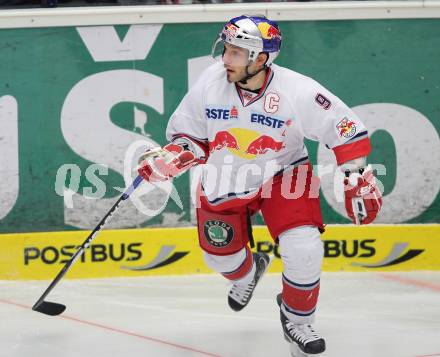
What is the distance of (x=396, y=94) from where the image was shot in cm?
584

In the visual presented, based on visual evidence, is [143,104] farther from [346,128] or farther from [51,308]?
[346,128]

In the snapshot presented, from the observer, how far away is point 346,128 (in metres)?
4.12

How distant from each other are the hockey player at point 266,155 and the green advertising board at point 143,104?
4.14 feet

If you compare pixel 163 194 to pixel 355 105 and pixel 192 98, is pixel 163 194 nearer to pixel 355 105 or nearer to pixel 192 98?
pixel 355 105

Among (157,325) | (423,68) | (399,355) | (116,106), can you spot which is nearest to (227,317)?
(157,325)

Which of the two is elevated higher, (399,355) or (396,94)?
(396,94)

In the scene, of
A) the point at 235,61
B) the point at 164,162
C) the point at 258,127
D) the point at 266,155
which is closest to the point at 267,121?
the point at 258,127

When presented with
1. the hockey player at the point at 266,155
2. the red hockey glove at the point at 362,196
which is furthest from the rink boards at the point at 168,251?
the red hockey glove at the point at 362,196

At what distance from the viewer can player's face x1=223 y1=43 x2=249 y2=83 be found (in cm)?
418

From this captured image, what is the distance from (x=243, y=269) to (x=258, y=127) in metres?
0.71

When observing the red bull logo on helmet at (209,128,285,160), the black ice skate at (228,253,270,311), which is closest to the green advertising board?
the black ice skate at (228,253,270,311)

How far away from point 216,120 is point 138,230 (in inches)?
62.1

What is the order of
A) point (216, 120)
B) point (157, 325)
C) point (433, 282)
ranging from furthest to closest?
1. point (433, 282)
2. point (157, 325)
3. point (216, 120)

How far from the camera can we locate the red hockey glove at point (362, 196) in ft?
13.5
